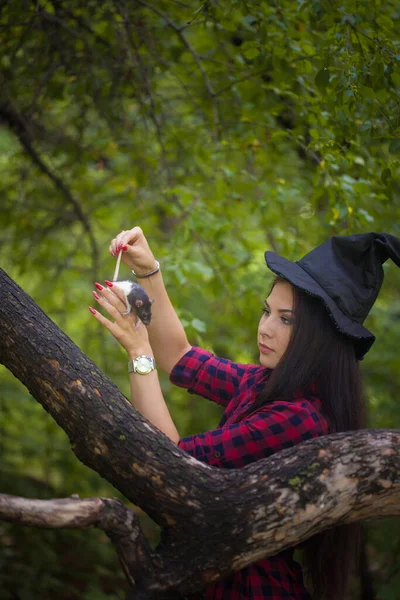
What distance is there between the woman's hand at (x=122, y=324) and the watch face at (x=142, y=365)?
0.8 inches

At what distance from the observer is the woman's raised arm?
248 centimetres

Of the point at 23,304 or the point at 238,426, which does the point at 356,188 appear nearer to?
the point at 238,426

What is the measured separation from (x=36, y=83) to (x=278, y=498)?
3.74 m

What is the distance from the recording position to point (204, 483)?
6.11 feet

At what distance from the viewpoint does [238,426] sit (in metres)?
2.03

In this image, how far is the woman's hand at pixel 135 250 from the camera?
232 centimetres


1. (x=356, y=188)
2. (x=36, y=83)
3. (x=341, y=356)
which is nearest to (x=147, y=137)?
(x=36, y=83)

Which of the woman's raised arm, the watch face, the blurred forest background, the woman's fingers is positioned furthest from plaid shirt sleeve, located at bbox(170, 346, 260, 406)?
the blurred forest background

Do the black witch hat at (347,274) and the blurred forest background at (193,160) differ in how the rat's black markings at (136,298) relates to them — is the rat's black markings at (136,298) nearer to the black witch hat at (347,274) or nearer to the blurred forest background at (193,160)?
the black witch hat at (347,274)

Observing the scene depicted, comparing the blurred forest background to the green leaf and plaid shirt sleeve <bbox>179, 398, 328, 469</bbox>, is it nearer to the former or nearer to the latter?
the green leaf

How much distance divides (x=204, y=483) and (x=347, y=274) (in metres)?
0.91

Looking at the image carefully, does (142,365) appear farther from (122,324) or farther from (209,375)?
(209,375)

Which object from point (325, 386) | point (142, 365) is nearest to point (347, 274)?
point (325, 386)

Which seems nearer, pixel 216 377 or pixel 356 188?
pixel 216 377
